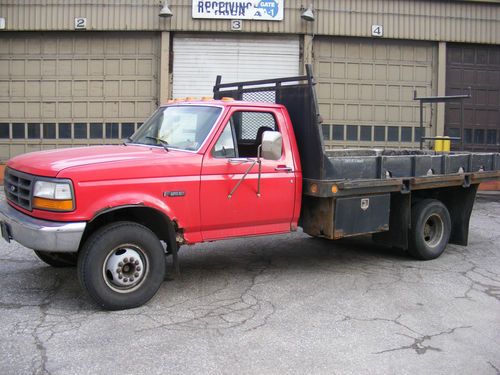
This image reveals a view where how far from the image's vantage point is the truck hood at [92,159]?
503 centimetres

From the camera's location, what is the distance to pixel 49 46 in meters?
15.5

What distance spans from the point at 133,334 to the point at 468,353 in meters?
2.70

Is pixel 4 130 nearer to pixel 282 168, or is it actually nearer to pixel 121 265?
pixel 282 168

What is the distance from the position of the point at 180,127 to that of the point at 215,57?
984 centimetres

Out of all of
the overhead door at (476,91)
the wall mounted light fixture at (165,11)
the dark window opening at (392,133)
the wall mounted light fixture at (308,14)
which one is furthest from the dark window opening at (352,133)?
the wall mounted light fixture at (165,11)

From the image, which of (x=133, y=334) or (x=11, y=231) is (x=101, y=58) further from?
(x=133, y=334)

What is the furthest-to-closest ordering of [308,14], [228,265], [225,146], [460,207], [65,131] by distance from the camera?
1. [65,131]
2. [308,14]
3. [460,207]
4. [228,265]
5. [225,146]

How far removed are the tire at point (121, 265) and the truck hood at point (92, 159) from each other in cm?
58

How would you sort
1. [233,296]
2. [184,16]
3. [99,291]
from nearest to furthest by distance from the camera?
[99,291], [233,296], [184,16]

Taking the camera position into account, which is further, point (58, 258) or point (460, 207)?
point (460, 207)

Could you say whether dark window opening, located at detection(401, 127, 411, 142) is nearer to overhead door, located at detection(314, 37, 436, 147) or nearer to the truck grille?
overhead door, located at detection(314, 37, 436, 147)

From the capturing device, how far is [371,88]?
16094 millimetres

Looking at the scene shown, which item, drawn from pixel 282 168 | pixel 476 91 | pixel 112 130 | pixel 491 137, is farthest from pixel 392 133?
pixel 282 168

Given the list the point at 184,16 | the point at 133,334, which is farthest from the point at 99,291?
the point at 184,16
